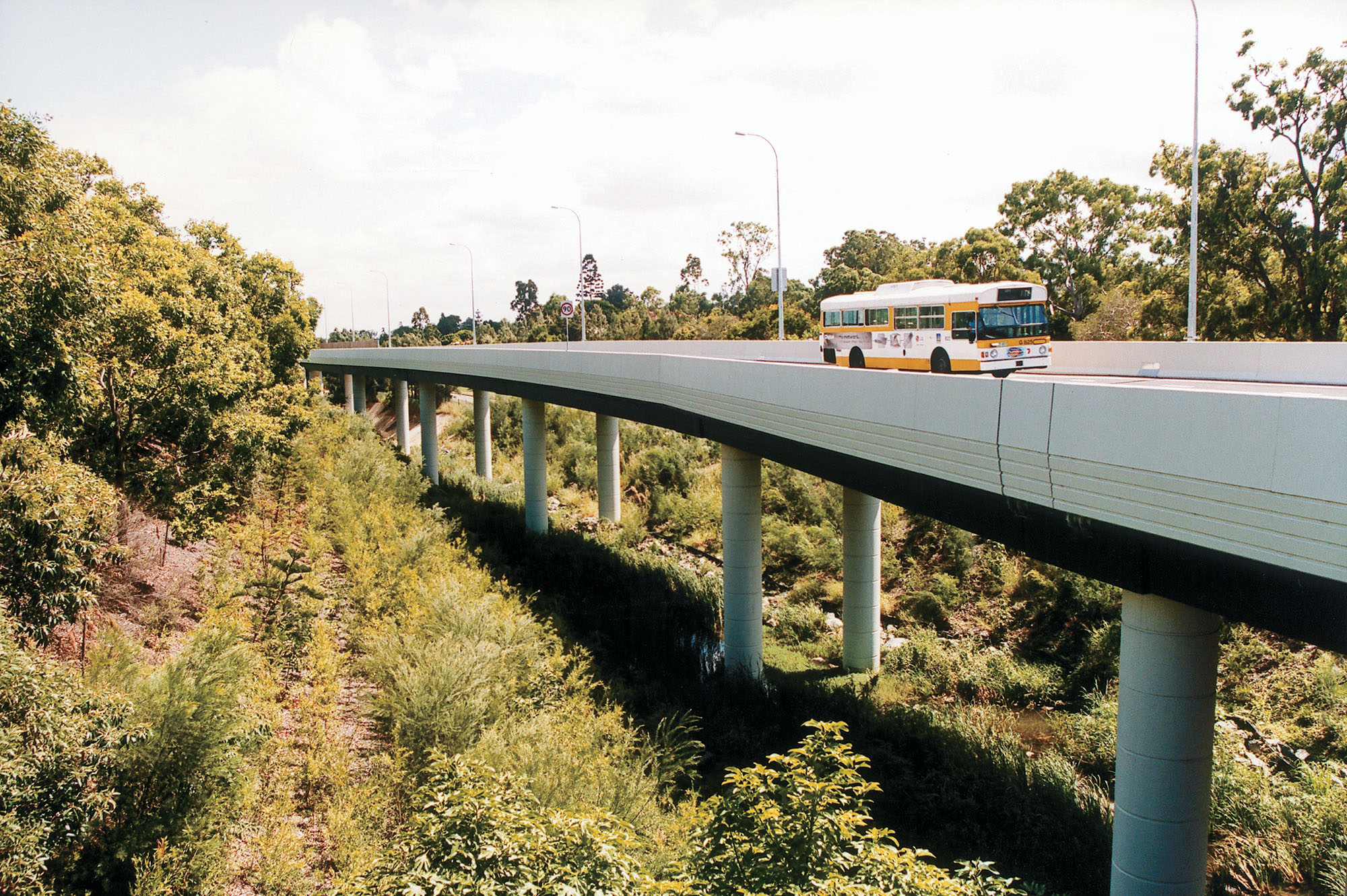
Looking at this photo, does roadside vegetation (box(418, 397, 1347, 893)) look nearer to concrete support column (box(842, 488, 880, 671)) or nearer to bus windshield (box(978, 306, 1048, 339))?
concrete support column (box(842, 488, 880, 671))

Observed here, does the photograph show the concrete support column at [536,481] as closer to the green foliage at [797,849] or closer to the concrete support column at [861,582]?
the concrete support column at [861,582]

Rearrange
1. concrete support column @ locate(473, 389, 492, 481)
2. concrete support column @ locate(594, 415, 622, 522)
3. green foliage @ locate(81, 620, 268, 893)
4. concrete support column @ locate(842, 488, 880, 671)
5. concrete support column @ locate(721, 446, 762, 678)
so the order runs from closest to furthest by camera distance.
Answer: green foliage @ locate(81, 620, 268, 893)
concrete support column @ locate(721, 446, 762, 678)
concrete support column @ locate(842, 488, 880, 671)
concrete support column @ locate(594, 415, 622, 522)
concrete support column @ locate(473, 389, 492, 481)

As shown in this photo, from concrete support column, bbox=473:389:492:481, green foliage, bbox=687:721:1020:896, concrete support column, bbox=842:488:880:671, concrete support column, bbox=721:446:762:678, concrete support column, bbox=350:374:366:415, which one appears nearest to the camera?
green foliage, bbox=687:721:1020:896

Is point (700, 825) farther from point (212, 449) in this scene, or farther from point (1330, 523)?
point (212, 449)

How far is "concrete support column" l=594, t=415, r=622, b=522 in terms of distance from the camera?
1470 inches

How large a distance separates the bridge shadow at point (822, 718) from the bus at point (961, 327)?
23.1 ft

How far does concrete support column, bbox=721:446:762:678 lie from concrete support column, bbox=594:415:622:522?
17303 mm

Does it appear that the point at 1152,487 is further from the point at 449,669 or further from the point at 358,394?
the point at 358,394

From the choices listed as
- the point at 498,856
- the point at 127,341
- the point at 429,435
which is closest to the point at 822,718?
the point at 498,856

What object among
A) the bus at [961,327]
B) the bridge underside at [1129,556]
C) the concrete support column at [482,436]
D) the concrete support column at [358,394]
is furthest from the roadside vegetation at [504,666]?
the concrete support column at [358,394]

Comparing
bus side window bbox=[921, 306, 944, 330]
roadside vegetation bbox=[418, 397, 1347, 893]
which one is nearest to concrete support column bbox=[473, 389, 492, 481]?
roadside vegetation bbox=[418, 397, 1347, 893]

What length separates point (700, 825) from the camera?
980 centimetres

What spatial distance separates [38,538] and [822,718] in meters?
13.3

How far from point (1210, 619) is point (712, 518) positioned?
26.0 meters
